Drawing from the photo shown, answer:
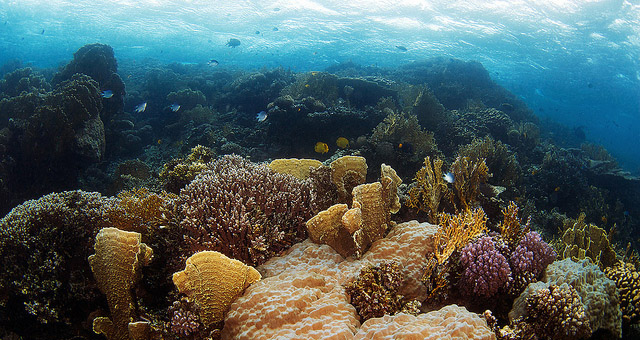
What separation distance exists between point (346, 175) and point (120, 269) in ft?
10.3

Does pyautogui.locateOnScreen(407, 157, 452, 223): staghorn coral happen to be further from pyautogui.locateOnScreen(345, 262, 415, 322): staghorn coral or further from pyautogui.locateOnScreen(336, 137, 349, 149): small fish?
pyautogui.locateOnScreen(336, 137, 349, 149): small fish

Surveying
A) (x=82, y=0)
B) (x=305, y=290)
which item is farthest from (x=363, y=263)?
(x=82, y=0)

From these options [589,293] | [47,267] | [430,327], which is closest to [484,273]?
[589,293]

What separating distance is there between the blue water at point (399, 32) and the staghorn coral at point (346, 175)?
2385 centimetres

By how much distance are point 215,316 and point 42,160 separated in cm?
1103

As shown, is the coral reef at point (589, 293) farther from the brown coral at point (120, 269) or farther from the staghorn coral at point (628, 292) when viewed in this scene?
the brown coral at point (120, 269)

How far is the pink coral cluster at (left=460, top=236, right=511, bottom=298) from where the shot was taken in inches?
120

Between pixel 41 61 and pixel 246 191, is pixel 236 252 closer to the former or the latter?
pixel 246 191

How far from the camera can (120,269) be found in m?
3.05

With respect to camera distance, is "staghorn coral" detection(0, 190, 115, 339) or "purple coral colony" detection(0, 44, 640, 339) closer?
"purple coral colony" detection(0, 44, 640, 339)

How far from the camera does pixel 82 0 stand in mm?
34531

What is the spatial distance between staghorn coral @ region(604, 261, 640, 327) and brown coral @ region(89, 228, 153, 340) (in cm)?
561

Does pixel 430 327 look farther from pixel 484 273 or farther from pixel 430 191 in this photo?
pixel 430 191

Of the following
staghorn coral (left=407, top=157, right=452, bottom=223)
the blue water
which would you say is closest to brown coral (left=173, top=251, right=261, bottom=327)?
staghorn coral (left=407, top=157, right=452, bottom=223)
